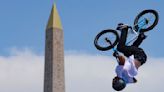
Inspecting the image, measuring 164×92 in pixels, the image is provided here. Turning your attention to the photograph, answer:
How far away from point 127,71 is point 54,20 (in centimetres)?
5953

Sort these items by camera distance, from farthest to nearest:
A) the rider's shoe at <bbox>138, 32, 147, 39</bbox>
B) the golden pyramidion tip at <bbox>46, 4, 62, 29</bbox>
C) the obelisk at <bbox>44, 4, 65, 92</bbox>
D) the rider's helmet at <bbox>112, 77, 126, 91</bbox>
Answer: the golden pyramidion tip at <bbox>46, 4, 62, 29</bbox> < the obelisk at <bbox>44, 4, 65, 92</bbox> < the rider's shoe at <bbox>138, 32, 147, 39</bbox> < the rider's helmet at <bbox>112, 77, 126, 91</bbox>

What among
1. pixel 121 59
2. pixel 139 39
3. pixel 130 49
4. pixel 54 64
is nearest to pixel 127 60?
pixel 121 59

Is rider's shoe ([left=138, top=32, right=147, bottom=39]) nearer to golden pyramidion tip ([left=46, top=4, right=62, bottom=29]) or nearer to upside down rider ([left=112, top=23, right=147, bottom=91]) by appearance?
upside down rider ([left=112, top=23, right=147, bottom=91])

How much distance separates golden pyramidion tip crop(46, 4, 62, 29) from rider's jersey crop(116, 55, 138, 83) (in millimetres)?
55702

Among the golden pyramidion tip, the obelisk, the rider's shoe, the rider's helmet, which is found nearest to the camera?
the rider's helmet

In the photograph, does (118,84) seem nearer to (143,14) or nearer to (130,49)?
(130,49)

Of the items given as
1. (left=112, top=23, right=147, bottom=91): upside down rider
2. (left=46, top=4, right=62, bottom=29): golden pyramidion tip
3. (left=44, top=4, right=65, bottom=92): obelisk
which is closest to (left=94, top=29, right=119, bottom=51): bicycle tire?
(left=112, top=23, right=147, bottom=91): upside down rider

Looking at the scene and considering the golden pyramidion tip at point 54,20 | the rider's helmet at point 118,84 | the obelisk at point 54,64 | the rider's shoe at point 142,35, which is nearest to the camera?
the rider's helmet at point 118,84

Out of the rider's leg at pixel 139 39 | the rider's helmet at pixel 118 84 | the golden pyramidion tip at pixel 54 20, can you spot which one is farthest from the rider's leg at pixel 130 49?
the golden pyramidion tip at pixel 54 20

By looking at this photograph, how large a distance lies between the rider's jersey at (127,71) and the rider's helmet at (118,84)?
75 mm

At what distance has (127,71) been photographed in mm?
11203

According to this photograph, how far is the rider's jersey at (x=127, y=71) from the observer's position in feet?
36.8

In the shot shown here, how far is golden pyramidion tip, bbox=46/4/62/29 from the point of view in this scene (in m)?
67.5

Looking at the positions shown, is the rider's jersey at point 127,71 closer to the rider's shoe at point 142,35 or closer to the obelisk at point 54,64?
the rider's shoe at point 142,35
